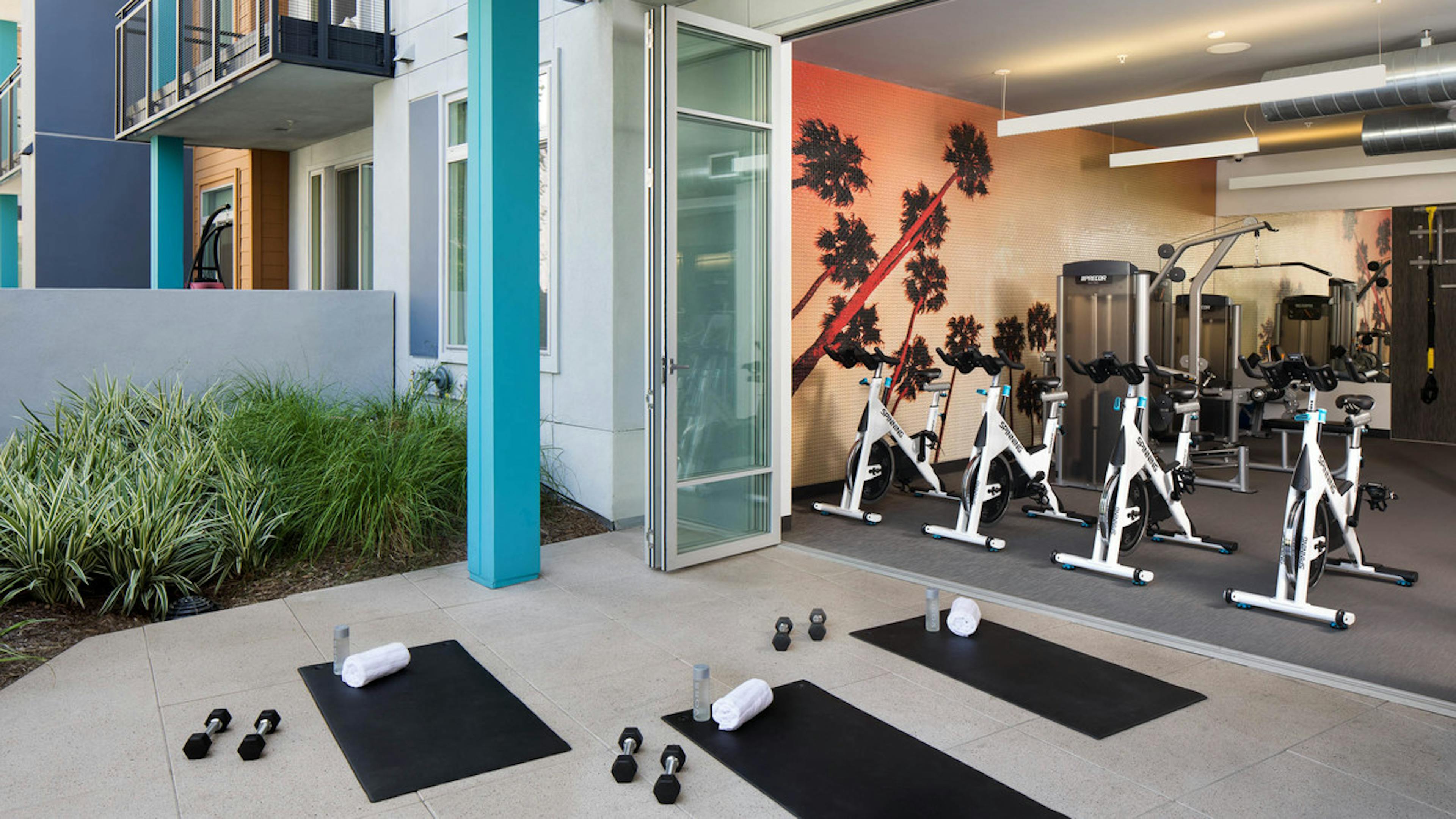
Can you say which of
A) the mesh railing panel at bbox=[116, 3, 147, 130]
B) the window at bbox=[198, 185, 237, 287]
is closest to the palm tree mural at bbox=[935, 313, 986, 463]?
the mesh railing panel at bbox=[116, 3, 147, 130]

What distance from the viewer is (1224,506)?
6.20 metres

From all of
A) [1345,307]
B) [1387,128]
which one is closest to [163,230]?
[1387,128]

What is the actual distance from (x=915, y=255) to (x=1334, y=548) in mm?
3611

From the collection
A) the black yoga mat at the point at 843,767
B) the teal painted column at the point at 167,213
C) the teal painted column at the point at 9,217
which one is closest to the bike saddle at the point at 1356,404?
the black yoga mat at the point at 843,767

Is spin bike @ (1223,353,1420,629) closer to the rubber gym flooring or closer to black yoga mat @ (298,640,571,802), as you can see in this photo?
the rubber gym flooring

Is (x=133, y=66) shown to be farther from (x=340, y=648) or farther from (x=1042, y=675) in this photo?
(x=1042, y=675)

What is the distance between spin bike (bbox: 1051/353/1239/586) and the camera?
182 inches

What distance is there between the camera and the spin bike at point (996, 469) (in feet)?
17.2

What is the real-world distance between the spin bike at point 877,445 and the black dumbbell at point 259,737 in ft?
11.8

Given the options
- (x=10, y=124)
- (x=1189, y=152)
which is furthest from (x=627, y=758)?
(x=10, y=124)

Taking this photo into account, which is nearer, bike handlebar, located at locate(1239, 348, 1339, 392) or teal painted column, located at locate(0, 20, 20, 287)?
bike handlebar, located at locate(1239, 348, 1339, 392)

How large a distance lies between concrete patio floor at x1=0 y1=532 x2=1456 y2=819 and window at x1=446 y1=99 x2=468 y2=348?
294 centimetres

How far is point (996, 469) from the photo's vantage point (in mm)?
5336

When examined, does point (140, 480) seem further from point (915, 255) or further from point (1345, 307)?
point (1345, 307)
